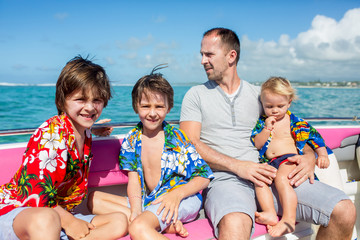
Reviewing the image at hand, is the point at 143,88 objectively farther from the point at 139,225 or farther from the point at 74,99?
the point at 139,225

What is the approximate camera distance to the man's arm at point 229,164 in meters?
2.13

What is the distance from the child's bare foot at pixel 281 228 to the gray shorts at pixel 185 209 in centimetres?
49

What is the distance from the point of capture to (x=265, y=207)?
6.72 feet

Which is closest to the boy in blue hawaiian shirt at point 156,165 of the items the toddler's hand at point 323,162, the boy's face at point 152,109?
the boy's face at point 152,109

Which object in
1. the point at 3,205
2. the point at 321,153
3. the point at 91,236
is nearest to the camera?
the point at 3,205

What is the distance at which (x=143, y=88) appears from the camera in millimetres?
1973

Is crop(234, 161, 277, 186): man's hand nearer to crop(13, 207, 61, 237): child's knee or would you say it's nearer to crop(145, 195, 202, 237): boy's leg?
crop(145, 195, 202, 237): boy's leg

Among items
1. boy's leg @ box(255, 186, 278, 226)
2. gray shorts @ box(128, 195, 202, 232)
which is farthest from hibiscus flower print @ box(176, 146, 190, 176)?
boy's leg @ box(255, 186, 278, 226)

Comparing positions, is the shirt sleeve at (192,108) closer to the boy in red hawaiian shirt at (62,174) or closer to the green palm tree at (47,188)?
the boy in red hawaiian shirt at (62,174)

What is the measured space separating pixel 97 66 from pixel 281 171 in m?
1.47

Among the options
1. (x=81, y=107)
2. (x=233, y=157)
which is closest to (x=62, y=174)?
(x=81, y=107)

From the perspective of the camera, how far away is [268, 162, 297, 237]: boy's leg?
192 centimetres

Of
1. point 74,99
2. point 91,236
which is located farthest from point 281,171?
point 74,99

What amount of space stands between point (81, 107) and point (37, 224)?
27.3 inches
